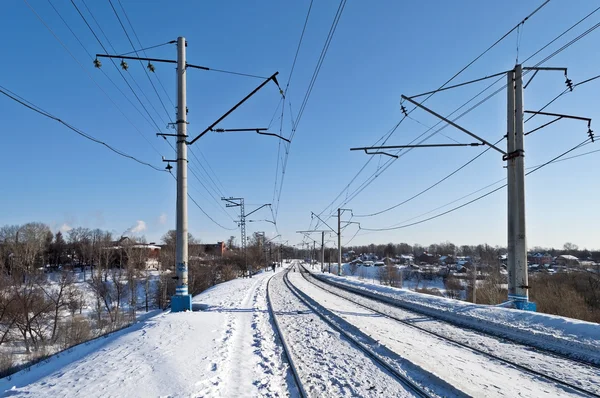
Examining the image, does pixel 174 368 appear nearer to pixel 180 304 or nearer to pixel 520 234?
pixel 180 304

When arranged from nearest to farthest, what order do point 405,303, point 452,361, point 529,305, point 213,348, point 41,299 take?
point 452,361 < point 213,348 < point 529,305 < point 405,303 < point 41,299

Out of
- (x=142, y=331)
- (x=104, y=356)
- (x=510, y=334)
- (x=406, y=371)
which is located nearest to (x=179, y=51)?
(x=142, y=331)

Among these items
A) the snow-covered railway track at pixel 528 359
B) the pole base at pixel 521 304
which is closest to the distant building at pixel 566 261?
the pole base at pixel 521 304

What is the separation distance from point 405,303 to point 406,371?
12.0 m

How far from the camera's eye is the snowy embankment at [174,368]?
5.99 meters

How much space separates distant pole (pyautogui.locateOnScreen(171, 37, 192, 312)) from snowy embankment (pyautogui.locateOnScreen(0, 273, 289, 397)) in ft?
9.17

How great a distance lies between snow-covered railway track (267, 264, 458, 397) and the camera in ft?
19.8

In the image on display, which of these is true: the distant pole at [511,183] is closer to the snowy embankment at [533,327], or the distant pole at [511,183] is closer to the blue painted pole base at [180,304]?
the snowy embankment at [533,327]

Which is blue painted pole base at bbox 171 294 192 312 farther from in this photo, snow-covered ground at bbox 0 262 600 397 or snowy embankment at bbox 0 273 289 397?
snowy embankment at bbox 0 273 289 397

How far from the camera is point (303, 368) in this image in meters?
7.30

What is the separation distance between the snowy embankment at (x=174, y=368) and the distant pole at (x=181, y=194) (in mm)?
2796

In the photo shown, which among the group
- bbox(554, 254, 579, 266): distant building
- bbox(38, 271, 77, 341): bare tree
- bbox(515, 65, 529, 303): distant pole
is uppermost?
bbox(515, 65, 529, 303): distant pole

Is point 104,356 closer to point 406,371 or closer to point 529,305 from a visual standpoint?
point 406,371

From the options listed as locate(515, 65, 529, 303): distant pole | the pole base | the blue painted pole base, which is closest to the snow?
the blue painted pole base
